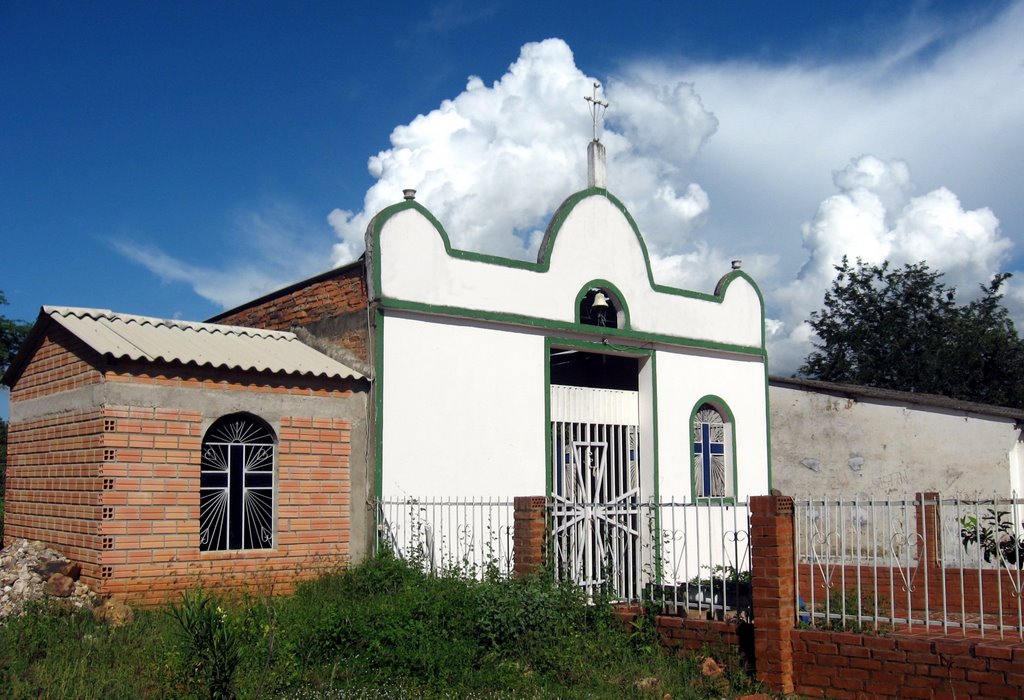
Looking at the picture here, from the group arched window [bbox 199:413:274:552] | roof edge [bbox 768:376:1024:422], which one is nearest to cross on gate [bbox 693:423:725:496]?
roof edge [bbox 768:376:1024:422]

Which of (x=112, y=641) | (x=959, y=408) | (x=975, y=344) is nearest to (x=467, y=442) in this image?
(x=112, y=641)

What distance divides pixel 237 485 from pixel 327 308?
2840 millimetres

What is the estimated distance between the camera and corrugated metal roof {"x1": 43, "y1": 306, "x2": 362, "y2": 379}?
10.7 meters

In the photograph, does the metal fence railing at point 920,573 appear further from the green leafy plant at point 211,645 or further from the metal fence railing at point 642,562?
the green leafy plant at point 211,645

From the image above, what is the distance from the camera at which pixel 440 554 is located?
11.9 metres

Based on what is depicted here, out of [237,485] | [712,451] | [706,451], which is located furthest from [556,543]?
[712,451]

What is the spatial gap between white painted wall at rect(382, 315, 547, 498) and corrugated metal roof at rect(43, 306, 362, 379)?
2.55 ft

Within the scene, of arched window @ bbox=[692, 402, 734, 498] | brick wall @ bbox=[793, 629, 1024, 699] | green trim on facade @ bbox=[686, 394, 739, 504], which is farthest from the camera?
arched window @ bbox=[692, 402, 734, 498]

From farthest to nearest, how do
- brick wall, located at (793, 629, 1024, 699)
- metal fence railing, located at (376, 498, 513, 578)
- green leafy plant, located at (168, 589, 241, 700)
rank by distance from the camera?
metal fence railing, located at (376, 498, 513, 578) → brick wall, located at (793, 629, 1024, 699) → green leafy plant, located at (168, 589, 241, 700)

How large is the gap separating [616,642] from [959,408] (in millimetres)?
10313

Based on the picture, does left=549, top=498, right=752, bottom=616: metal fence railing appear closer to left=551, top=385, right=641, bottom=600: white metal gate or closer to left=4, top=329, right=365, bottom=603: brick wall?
left=551, top=385, right=641, bottom=600: white metal gate

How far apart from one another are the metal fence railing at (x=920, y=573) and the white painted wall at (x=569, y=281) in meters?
3.99

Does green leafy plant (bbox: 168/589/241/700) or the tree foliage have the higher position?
the tree foliage

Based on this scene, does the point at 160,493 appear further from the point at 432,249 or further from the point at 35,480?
the point at 432,249
